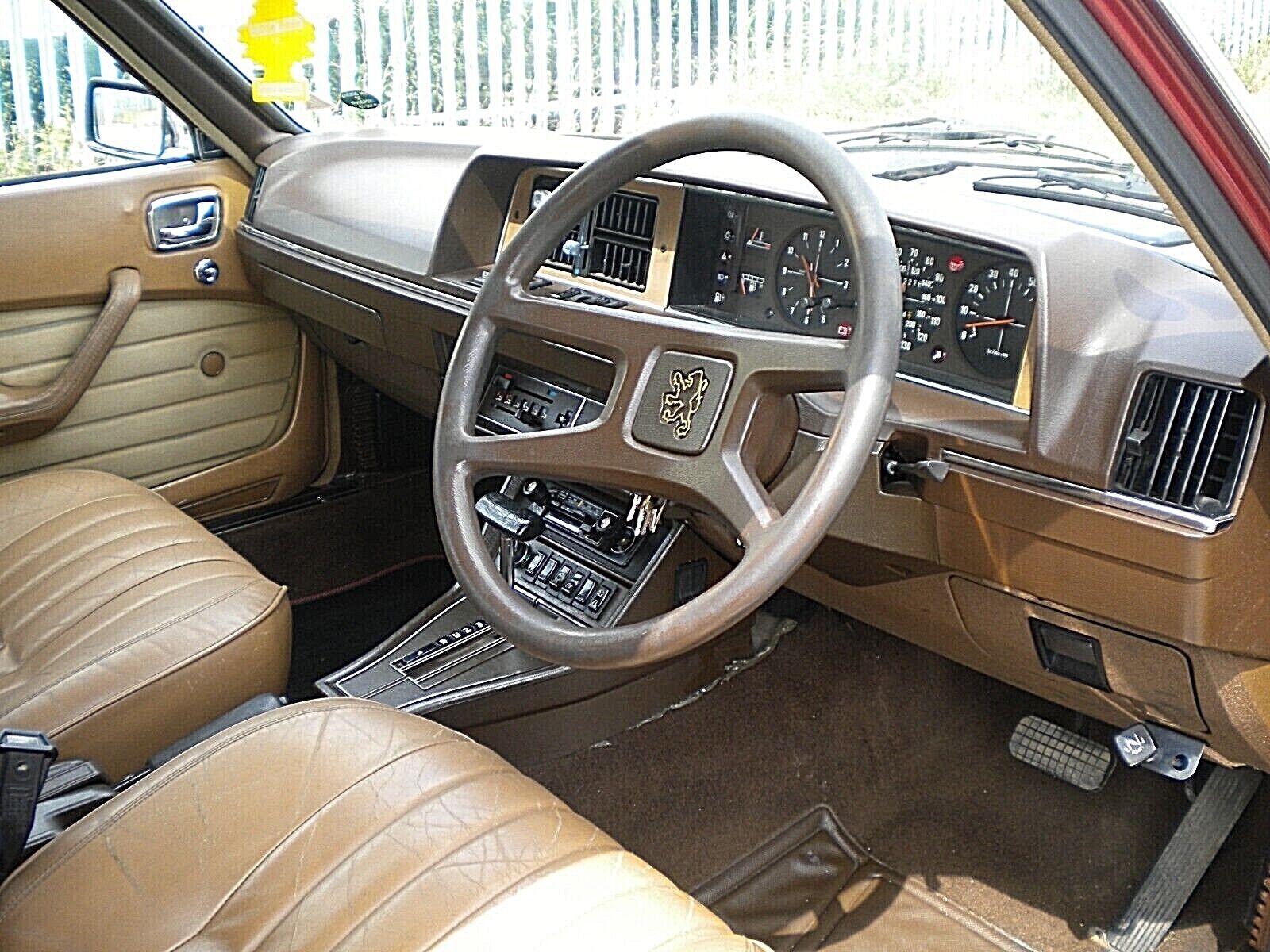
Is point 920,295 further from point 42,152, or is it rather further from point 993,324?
point 42,152

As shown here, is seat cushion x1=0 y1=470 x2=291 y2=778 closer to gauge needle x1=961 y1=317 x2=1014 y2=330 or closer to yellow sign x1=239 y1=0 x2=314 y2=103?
yellow sign x1=239 y1=0 x2=314 y2=103

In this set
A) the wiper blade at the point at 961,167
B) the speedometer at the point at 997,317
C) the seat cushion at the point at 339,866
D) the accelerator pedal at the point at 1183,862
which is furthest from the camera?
the accelerator pedal at the point at 1183,862

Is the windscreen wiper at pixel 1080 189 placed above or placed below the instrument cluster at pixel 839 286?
above

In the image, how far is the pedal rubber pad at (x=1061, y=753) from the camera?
2.13 m

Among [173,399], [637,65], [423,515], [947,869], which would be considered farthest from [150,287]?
[947,869]

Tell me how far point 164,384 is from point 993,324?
63.9 inches

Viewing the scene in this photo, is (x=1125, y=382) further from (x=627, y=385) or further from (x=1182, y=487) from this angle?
(x=627, y=385)

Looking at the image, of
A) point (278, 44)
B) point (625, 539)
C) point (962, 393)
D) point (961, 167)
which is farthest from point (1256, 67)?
point (278, 44)

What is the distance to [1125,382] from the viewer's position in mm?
1445

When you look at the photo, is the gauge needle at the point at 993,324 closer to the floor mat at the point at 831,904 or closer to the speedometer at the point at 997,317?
the speedometer at the point at 997,317

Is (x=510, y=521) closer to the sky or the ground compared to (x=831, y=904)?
closer to the sky

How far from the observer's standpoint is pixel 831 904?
199 cm

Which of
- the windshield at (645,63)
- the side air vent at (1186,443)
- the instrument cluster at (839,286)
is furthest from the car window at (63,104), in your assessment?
the side air vent at (1186,443)

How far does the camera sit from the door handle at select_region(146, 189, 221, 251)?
245 centimetres
